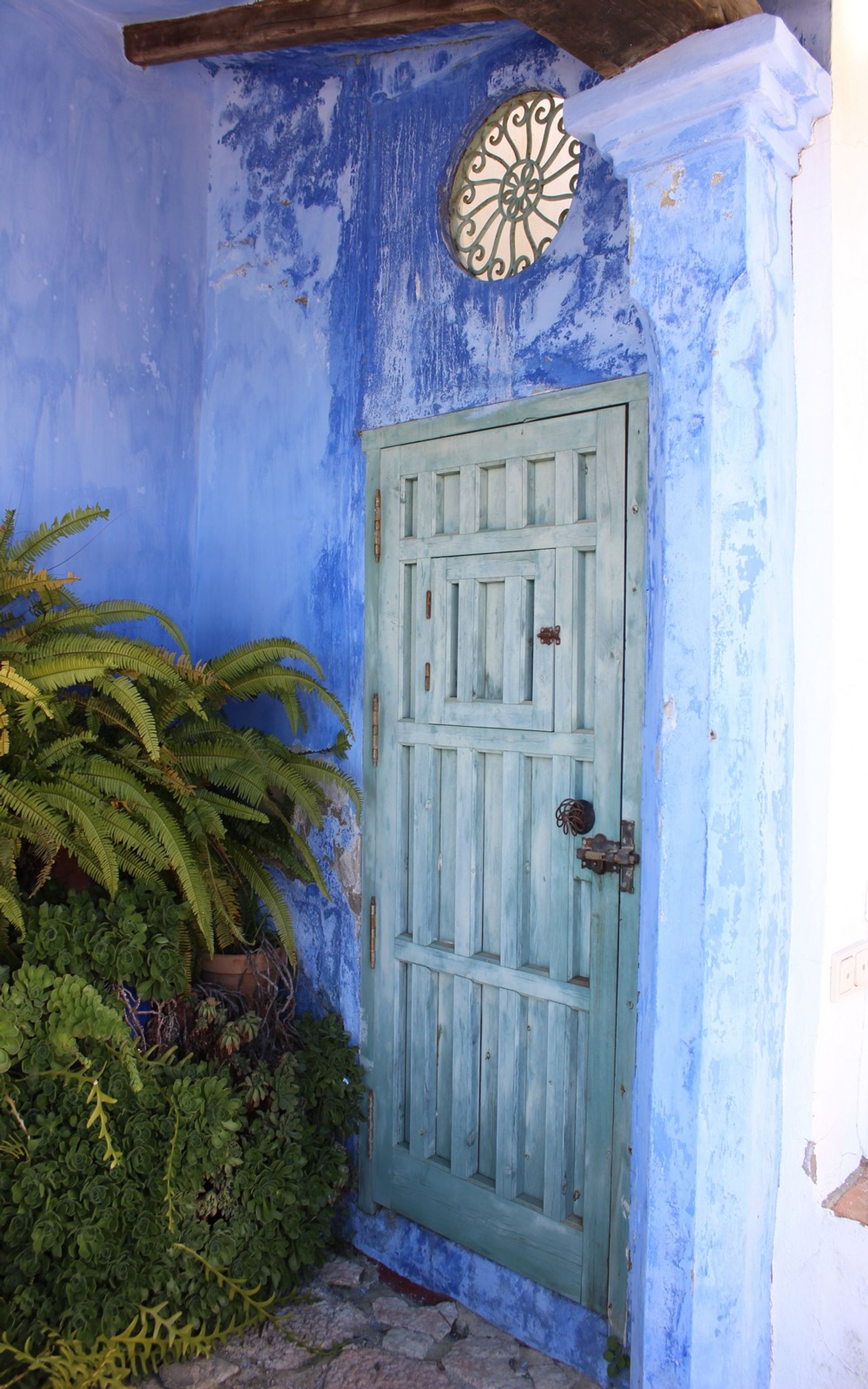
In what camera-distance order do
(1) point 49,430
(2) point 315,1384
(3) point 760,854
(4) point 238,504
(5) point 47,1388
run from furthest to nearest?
(4) point 238,504
(1) point 49,430
(2) point 315,1384
(5) point 47,1388
(3) point 760,854

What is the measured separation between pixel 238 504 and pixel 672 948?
7.63 feet

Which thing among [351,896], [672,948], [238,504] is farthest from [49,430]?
[672,948]

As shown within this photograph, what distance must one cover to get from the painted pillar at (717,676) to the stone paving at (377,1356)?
748mm

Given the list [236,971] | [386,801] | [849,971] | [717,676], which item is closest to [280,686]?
[386,801]

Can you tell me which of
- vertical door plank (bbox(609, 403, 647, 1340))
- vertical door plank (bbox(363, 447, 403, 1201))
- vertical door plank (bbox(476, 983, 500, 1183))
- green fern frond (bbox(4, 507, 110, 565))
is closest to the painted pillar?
vertical door plank (bbox(609, 403, 647, 1340))

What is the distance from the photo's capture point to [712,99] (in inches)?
79.5

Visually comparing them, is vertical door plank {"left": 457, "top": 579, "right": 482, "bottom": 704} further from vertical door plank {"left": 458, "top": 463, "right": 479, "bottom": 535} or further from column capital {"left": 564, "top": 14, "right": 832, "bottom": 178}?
column capital {"left": 564, "top": 14, "right": 832, "bottom": 178}

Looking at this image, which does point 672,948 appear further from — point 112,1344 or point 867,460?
point 112,1344

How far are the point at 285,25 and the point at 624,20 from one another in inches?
63.4

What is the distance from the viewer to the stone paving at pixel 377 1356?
2.67 metres

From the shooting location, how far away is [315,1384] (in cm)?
266

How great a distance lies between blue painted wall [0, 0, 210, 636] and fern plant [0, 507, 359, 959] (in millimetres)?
290

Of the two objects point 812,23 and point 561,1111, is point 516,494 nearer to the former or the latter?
point 812,23

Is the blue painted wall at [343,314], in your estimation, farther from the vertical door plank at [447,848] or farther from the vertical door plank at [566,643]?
the vertical door plank at [566,643]
